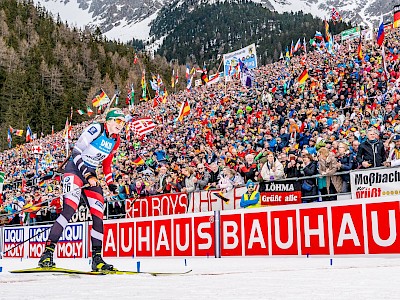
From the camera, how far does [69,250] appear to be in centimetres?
1600

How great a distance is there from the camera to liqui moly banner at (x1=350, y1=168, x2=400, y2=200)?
9.18 m

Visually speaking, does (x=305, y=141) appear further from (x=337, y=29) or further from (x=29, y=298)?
(x=337, y=29)

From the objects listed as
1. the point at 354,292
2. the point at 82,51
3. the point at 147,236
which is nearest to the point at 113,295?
the point at 354,292

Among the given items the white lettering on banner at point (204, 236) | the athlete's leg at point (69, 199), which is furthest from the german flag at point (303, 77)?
the athlete's leg at point (69, 199)

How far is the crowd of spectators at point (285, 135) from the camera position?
11062mm

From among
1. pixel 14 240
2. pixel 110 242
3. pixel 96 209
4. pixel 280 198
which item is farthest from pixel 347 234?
pixel 14 240

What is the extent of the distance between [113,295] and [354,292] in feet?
5.79

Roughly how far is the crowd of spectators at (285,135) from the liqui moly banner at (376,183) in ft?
1.39

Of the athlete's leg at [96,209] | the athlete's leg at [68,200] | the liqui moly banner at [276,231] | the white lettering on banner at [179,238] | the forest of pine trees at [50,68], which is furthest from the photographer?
the forest of pine trees at [50,68]

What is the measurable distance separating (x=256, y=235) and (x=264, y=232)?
23cm

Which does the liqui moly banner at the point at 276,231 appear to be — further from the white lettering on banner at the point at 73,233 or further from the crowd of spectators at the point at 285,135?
the white lettering on banner at the point at 73,233

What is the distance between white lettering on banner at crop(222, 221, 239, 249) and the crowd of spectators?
2.67 ft

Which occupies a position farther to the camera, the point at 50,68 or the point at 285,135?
the point at 50,68

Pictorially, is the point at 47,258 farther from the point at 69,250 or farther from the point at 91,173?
the point at 69,250
